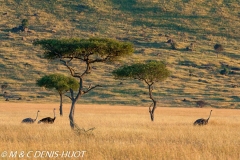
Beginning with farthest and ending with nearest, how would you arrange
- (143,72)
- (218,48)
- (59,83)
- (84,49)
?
(218,48) → (59,83) → (143,72) → (84,49)

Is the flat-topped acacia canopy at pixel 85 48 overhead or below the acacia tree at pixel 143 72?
overhead

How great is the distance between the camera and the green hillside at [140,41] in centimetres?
10012

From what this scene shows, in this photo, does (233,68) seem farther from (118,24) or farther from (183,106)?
(118,24)

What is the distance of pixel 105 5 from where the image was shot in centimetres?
18800

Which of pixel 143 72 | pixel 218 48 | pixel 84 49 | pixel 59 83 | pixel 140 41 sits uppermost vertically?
pixel 84 49

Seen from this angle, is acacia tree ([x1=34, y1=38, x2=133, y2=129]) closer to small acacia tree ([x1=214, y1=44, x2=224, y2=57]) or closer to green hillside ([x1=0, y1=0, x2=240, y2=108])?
green hillside ([x1=0, y1=0, x2=240, y2=108])

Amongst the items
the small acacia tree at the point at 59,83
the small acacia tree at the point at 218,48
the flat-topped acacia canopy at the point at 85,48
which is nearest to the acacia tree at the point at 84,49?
the flat-topped acacia canopy at the point at 85,48

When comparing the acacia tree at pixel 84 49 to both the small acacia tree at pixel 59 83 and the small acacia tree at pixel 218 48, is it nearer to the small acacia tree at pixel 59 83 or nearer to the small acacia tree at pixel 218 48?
the small acacia tree at pixel 59 83

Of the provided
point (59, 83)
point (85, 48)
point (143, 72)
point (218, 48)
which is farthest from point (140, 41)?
point (85, 48)

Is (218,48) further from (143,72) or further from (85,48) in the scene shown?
(85,48)

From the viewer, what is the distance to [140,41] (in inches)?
5891

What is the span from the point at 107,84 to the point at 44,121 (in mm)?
72842

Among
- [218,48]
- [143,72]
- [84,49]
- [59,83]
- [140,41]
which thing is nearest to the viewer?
[84,49]

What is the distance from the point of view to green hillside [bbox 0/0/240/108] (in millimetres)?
100125
